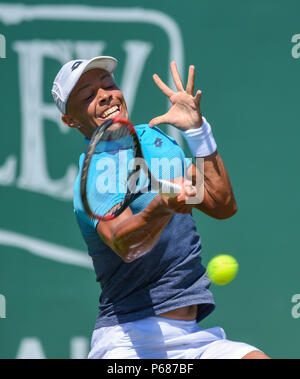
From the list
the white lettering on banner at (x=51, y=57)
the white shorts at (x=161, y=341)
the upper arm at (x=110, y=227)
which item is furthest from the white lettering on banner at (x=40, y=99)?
the upper arm at (x=110, y=227)

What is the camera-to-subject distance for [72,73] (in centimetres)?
329

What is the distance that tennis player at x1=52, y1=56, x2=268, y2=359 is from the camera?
294 cm

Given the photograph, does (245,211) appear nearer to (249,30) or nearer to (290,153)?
(290,153)

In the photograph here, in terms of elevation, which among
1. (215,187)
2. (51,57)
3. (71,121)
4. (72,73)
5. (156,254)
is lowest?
(156,254)

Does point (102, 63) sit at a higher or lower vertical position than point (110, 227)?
higher

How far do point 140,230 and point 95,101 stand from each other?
745 millimetres

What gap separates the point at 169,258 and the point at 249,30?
2.13 m

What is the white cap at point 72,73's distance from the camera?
328cm

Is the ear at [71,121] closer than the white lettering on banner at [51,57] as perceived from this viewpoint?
Yes

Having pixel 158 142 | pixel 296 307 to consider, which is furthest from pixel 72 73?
pixel 296 307

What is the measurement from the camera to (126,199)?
2.93 meters

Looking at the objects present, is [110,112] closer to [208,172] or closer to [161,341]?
[208,172]

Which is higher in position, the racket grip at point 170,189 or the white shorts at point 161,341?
the racket grip at point 170,189

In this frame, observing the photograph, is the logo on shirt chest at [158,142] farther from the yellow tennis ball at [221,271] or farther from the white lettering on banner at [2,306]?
the white lettering on banner at [2,306]
